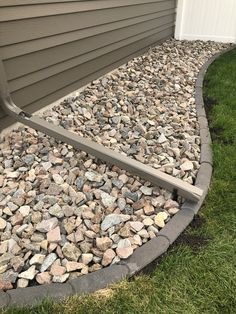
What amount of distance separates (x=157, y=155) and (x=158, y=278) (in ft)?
3.70

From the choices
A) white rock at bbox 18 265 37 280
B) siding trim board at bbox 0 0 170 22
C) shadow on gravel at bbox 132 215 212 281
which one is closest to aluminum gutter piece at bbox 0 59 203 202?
shadow on gravel at bbox 132 215 212 281

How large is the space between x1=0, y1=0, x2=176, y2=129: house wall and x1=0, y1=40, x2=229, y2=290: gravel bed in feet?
0.74

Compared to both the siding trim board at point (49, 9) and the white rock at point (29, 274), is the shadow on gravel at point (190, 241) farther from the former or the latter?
the siding trim board at point (49, 9)

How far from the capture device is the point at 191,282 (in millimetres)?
1690

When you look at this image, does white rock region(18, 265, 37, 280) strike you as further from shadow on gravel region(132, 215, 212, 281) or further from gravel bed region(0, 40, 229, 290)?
shadow on gravel region(132, 215, 212, 281)

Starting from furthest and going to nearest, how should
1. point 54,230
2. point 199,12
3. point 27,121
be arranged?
point 199,12 → point 27,121 → point 54,230

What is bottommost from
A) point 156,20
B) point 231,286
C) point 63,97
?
point 231,286

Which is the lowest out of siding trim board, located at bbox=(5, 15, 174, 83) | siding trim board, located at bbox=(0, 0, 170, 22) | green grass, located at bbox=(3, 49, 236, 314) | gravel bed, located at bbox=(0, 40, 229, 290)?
green grass, located at bbox=(3, 49, 236, 314)

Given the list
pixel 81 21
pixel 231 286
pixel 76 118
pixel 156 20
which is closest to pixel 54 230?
pixel 231 286

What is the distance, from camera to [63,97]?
332cm

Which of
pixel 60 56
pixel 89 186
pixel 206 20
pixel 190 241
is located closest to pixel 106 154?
pixel 89 186

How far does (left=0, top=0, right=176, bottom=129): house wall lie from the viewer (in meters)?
2.52

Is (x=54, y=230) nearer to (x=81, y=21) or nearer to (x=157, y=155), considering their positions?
(x=157, y=155)

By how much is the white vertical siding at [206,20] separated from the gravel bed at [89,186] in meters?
3.31
